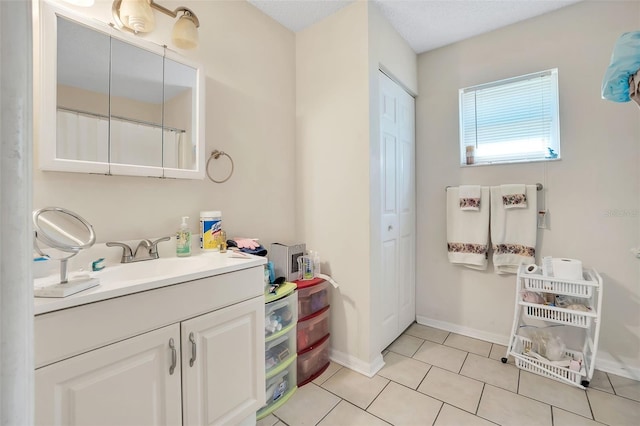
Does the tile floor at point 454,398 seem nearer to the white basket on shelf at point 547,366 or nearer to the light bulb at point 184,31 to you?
the white basket on shelf at point 547,366

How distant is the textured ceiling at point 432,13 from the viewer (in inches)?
76.4

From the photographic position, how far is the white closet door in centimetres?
211

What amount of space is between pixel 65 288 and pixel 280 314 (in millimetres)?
1071

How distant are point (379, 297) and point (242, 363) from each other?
1077 mm

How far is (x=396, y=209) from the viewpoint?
2.28 metres

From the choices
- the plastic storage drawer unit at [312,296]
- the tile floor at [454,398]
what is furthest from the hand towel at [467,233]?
the plastic storage drawer unit at [312,296]

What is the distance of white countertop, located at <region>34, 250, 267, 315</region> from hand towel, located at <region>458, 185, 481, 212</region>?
69.7 inches

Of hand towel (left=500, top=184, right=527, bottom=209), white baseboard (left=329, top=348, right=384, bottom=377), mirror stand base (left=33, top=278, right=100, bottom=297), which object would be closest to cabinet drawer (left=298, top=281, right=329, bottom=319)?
white baseboard (left=329, top=348, right=384, bottom=377)

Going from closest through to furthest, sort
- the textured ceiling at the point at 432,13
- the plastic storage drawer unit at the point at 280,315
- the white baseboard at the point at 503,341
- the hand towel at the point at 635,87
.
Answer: the hand towel at the point at 635,87, the plastic storage drawer unit at the point at 280,315, the white baseboard at the point at 503,341, the textured ceiling at the point at 432,13

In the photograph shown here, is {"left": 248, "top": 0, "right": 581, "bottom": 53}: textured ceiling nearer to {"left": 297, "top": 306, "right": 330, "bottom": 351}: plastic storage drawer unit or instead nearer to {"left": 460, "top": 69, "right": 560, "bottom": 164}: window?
{"left": 460, "top": 69, "right": 560, "bottom": 164}: window

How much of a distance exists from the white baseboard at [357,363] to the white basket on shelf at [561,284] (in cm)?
116

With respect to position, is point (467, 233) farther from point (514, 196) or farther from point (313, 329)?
point (313, 329)

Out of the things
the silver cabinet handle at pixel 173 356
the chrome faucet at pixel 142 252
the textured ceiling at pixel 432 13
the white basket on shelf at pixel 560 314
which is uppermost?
the textured ceiling at pixel 432 13

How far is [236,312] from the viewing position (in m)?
1.28
